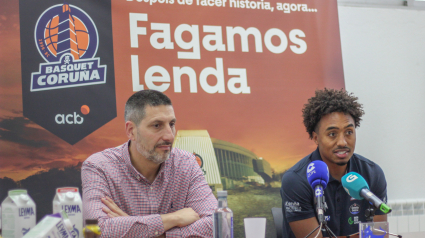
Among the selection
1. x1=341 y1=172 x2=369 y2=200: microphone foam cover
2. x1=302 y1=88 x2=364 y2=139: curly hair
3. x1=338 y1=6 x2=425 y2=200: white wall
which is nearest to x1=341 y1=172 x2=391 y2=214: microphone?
x1=341 y1=172 x2=369 y2=200: microphone foam cover

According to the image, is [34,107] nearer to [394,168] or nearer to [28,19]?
[28,19]

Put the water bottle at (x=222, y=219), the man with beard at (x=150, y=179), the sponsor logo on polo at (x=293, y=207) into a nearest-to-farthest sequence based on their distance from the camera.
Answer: the water bottle at (x=222, y=219)
the man with beard at (x=150, y=179)
the sponsor logo on polo at (x=293, y=207)

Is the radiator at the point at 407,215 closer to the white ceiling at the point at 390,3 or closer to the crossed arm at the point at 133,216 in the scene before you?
the white ceiling at the point at 390,3

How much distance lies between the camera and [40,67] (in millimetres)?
2734

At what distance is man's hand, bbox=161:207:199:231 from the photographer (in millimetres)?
1743

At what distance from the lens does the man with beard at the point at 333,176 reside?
1.97 m

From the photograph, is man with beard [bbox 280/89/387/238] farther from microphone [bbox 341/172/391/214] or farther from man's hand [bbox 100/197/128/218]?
man's hand [bbox 100/197/128/218]

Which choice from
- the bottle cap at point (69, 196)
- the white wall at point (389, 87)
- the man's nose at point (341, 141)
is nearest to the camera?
the bottle cap at point (69, 196)

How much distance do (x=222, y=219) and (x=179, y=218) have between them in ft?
1.69

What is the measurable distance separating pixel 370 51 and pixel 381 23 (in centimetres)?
31

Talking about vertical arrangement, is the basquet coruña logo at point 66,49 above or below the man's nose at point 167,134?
above

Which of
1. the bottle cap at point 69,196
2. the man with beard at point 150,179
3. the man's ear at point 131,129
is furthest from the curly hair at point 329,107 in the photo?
the bottle cap at point 69,196

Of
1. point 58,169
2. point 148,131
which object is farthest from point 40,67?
point 148,131

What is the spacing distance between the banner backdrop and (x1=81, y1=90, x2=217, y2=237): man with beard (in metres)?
0.87
